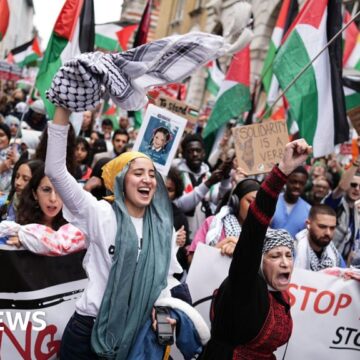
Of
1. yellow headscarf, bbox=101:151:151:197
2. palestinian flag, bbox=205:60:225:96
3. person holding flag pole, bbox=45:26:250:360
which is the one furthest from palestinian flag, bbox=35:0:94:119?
palestinian flag, bbox=205:60:225:96

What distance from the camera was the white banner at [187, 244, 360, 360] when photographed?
3111 millimetres

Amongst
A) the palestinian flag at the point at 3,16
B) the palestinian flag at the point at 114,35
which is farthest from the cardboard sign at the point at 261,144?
the palestinian flag at the point at 114,35

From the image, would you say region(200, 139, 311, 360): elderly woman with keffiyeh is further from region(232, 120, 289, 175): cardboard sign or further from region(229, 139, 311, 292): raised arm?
region(232, 120, 289, 175): cardboard sign

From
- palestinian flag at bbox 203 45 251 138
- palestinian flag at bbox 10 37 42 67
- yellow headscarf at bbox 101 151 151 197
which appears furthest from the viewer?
palestinian flag at bbox 10 37 42 67

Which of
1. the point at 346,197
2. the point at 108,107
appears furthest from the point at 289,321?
the point at 108,107

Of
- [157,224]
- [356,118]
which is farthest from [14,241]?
[356,118]

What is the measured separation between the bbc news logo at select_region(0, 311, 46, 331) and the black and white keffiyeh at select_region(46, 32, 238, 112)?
1.19 meters

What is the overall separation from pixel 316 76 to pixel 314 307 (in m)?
2.33

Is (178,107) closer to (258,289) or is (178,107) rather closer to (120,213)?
(120,213)

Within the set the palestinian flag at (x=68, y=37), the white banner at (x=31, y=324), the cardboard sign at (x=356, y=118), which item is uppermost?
the palestinian flag at (x=68, y=37)

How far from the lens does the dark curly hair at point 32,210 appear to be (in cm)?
296

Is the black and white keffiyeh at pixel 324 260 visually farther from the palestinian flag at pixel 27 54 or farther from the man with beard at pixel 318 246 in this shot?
the palestinian flag at pixel 27 54

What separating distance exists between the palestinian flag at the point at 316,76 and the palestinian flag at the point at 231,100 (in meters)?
1.26

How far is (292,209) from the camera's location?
15.3 ft
